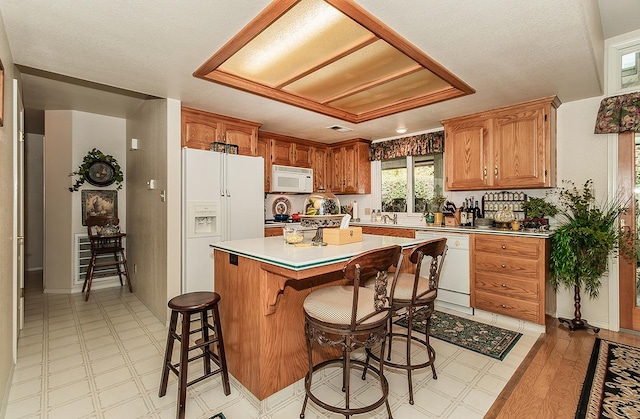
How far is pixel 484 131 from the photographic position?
11.6ft

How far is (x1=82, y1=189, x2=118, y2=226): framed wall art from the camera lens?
445 cm

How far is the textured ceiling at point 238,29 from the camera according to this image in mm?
1676

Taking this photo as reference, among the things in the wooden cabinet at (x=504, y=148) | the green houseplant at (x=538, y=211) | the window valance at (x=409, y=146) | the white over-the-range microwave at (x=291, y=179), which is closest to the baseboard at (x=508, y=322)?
the green houseplant at (x=538, y=211)

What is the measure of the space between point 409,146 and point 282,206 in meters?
2.31

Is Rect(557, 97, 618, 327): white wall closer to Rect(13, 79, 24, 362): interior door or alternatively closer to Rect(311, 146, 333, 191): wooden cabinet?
Rect(311, 146, 333, 191): wooden cabinet

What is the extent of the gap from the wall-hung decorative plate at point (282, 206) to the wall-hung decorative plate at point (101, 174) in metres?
2.47

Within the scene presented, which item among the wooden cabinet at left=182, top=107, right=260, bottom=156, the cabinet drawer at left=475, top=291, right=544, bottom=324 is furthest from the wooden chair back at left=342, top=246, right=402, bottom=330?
the wooden cabinet at left=182, top=107, right=260, bottom=156

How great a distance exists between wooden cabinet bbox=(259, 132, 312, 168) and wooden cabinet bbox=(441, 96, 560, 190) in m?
2.29

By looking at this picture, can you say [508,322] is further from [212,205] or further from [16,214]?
[16,214]

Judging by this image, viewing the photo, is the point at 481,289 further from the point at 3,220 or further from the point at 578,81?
the point at 3,220

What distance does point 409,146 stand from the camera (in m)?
4.63

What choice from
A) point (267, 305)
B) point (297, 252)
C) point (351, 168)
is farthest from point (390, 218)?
point (267, 305)

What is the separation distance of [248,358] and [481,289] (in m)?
2.65

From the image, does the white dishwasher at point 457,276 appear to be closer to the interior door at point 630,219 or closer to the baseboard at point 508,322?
the baseboard at point 508,322
